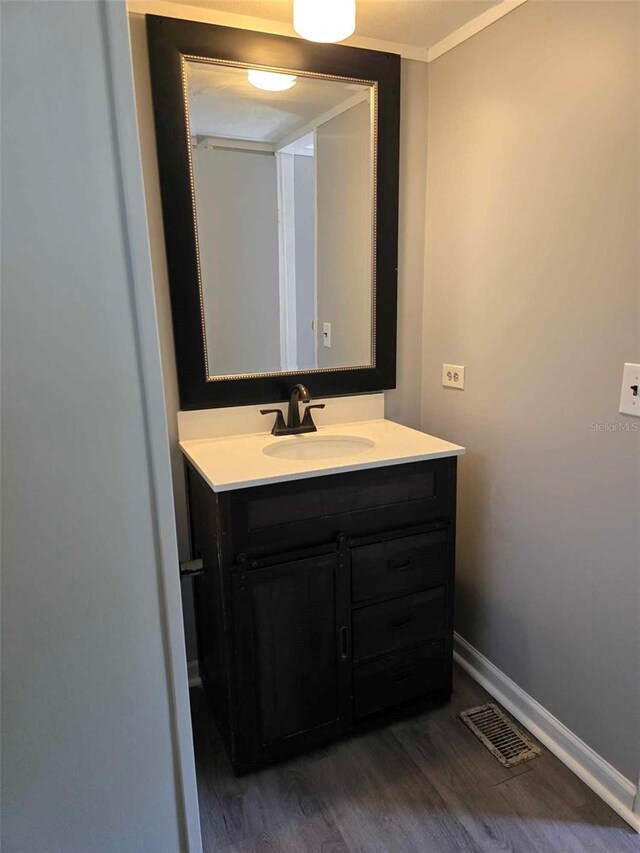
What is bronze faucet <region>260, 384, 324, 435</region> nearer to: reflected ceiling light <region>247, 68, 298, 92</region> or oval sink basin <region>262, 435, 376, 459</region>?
oval sink basin <region>262, 435, 376, 459</region>

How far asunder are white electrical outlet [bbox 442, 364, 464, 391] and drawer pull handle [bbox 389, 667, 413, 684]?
3.23 ft

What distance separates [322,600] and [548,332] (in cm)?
103

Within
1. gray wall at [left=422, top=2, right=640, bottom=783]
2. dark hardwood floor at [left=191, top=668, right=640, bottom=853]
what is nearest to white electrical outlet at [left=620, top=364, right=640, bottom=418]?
gray wall at [left=422, top=2, right=640, bottom=783]

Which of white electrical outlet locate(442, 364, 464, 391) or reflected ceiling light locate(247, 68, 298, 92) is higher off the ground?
reflected ceiling light locate(247, 68, 298, 92)

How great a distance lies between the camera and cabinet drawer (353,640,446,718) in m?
1.80

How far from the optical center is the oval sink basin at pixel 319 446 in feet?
6.35

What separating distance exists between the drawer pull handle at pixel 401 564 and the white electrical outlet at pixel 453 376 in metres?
0.66

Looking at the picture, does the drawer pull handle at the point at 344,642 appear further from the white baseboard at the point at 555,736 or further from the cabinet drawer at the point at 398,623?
the white baseboard at the point at 555,736

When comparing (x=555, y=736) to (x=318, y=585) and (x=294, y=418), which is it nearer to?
(x=318, y=585)

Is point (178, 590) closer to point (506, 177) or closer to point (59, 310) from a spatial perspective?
point (59, 310)

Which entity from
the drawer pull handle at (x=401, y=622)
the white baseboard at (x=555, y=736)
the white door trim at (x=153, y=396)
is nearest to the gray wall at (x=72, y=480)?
the white door trim at (x=153, y=396)

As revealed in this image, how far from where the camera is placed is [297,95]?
185 centimetres

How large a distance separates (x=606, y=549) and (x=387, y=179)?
4.62ft

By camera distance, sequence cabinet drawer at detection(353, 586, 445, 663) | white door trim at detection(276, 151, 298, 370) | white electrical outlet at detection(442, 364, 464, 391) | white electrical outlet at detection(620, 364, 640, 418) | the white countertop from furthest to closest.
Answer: white electrical outlet at detection(442, 364, 464, 391), white door trim at detection(276, 151, 298, 370), cabinet drawer at detection(353, 586, 445, 663), the white countertop, white electrical outlet at detection(620, 364, 640, 418)
